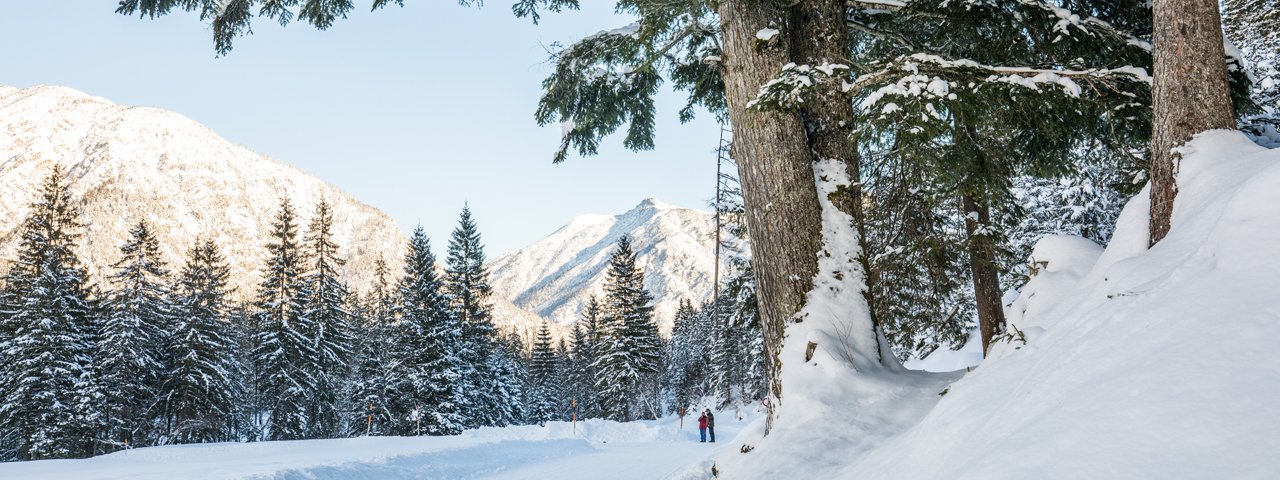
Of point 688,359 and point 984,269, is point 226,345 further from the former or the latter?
point 688,359

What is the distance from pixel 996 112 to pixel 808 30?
1590 mm

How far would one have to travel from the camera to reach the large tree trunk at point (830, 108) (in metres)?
5.06

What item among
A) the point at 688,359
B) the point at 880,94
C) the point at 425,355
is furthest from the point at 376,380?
the point at 880,94

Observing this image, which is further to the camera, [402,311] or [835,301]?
[402,311]

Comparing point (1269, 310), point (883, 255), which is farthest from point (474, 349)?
point (1269, 310)

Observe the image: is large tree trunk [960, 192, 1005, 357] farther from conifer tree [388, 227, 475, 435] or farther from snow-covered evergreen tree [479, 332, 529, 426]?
snow-covered evergreen tree [479, 332, 529, 426]

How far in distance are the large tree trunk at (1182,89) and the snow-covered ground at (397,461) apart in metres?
4.10

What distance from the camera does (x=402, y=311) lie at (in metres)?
29.0

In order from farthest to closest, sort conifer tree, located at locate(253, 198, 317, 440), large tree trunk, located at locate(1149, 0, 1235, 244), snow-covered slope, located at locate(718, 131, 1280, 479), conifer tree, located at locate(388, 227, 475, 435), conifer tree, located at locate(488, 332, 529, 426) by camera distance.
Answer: conifer tree, located at locate(488, 332, 529, 426) < conifer tree, located at locate(253, 198, 317, 440) < conifer tree, located at locate(388, 227, 475, 435) < large tree trunk, located at locate(1149, 0, 1235, 244) < snow-covered slope, located at locate(718, 131, 1280, 479)

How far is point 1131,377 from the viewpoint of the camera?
81.6 inches

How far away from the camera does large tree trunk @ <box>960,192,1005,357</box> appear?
27.7ft

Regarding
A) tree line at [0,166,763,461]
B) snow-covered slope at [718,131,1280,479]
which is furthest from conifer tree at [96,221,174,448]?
snow-covered slope at [718,131,1280,479]

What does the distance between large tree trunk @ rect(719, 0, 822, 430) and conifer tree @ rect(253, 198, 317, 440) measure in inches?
1175

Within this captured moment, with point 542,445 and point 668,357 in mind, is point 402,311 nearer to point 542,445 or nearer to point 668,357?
point 542,445
